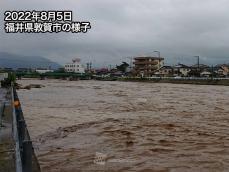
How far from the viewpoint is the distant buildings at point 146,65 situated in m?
150

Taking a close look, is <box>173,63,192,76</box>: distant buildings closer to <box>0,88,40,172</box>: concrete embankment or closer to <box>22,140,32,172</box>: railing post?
<box>0,88,40,172</box>: concrete embankment

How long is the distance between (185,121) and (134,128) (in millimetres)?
4197

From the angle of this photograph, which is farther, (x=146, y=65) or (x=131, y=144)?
(x=146, y=65)

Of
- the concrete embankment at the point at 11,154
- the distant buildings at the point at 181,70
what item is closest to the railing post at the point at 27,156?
the concrete embankment at the point at 11,154

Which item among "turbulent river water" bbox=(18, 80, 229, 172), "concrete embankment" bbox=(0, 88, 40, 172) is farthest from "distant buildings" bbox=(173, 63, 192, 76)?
"concrete embankment" bbox=(0, 88, 40, 172)

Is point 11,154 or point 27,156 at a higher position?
point 27,156

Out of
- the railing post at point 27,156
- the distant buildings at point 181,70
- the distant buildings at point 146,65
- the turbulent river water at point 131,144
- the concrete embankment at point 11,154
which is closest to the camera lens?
the railing post at point 27,156

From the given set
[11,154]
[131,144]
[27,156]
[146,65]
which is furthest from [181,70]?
[27,156]

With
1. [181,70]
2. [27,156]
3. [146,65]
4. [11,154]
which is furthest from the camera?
[146,65]

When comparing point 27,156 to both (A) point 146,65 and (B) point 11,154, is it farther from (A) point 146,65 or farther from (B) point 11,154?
(A) point 146,65

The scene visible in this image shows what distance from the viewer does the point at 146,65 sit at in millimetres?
151500

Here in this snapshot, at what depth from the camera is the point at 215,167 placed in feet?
34.3

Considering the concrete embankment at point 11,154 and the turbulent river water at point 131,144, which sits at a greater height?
the concrete embankment at point 11,154

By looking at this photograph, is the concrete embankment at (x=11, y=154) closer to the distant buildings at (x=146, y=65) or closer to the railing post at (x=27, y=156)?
the railing post at (x=27, y=156)
